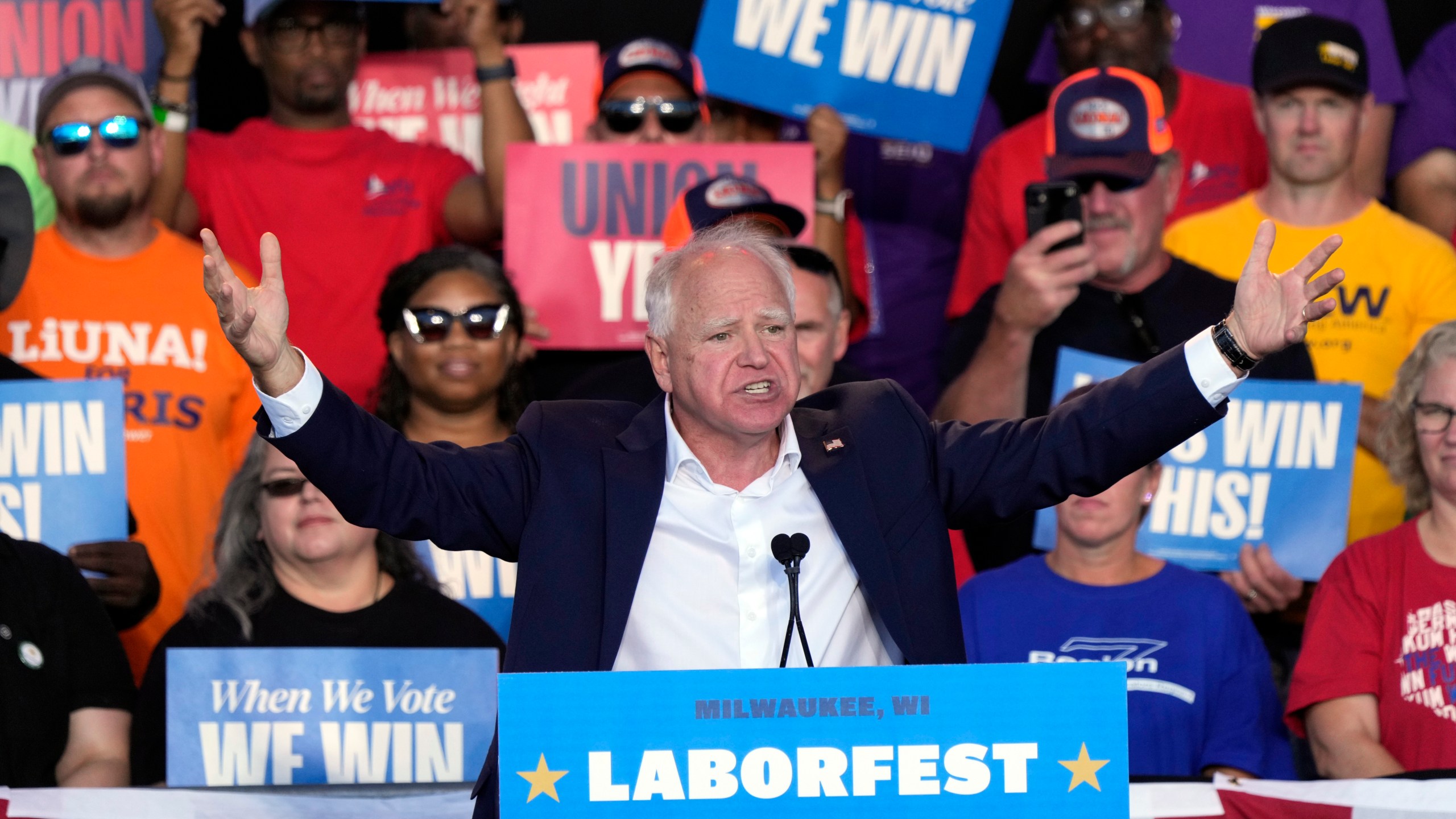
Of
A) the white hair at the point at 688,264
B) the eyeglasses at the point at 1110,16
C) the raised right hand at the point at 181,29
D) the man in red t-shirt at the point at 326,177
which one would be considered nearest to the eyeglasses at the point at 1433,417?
the white hair at the point at 688,264

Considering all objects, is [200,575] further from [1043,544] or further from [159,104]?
[1043,544]

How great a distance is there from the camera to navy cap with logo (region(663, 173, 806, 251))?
4402 mm

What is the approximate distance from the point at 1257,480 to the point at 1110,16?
165 centimetres

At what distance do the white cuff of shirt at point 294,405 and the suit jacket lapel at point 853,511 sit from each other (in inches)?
32.1

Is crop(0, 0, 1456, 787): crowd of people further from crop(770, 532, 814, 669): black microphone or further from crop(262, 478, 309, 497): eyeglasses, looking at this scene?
crop(770, 532, 814, 669): black microphone

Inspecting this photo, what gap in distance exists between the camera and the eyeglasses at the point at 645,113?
4957 millimetres

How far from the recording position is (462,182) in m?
5.32

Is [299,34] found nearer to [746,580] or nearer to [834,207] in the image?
[834,207]

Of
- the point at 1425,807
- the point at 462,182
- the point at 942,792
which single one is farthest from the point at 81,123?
the point at 1425,807

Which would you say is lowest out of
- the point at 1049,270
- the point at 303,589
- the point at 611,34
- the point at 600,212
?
the point at 303,589

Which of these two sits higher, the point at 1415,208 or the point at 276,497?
the point at 1415,208

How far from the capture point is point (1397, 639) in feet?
11.7

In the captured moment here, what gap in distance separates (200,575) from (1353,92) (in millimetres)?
3427

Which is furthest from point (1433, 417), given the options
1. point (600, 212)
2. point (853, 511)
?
point (600, 212)
